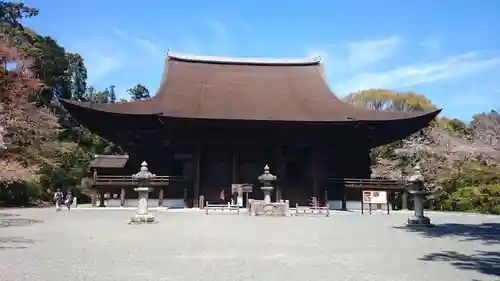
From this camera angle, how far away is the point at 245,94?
25641 mm

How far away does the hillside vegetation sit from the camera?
9312mm

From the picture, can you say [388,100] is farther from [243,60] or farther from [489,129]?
[489,129]

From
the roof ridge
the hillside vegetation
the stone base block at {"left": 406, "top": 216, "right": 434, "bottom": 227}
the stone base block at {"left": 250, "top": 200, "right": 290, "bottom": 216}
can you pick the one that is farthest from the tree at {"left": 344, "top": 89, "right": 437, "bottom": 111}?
the stone base block at {"left": 406, "top": 216, "right": 434, "bottom": 227}

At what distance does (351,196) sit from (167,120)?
10804 millimetres

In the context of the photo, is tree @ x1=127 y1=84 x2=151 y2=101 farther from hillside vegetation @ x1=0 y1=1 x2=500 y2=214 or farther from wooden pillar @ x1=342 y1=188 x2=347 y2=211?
wooden pillar @ x1=342 y1=188 x2=347 y2=211

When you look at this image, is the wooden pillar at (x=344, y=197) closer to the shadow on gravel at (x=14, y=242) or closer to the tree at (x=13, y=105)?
the tree at (x=13, y=105)

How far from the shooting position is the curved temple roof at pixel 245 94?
69.9 feet

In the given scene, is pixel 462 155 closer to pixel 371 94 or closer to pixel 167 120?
pixel 167 120

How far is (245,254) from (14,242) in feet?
16.6

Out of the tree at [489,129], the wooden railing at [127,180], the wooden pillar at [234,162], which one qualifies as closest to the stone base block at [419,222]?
the tree at [489,129]

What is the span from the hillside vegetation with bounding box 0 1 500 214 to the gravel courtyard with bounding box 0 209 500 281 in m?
1.76

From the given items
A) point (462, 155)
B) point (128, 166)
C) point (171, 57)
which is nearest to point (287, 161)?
point (128, 166)

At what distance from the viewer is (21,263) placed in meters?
6.46

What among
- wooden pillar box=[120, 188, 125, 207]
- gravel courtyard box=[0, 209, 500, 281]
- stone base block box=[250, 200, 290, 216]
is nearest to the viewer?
gravel courtyard box=[0, 209, 500, 281]
